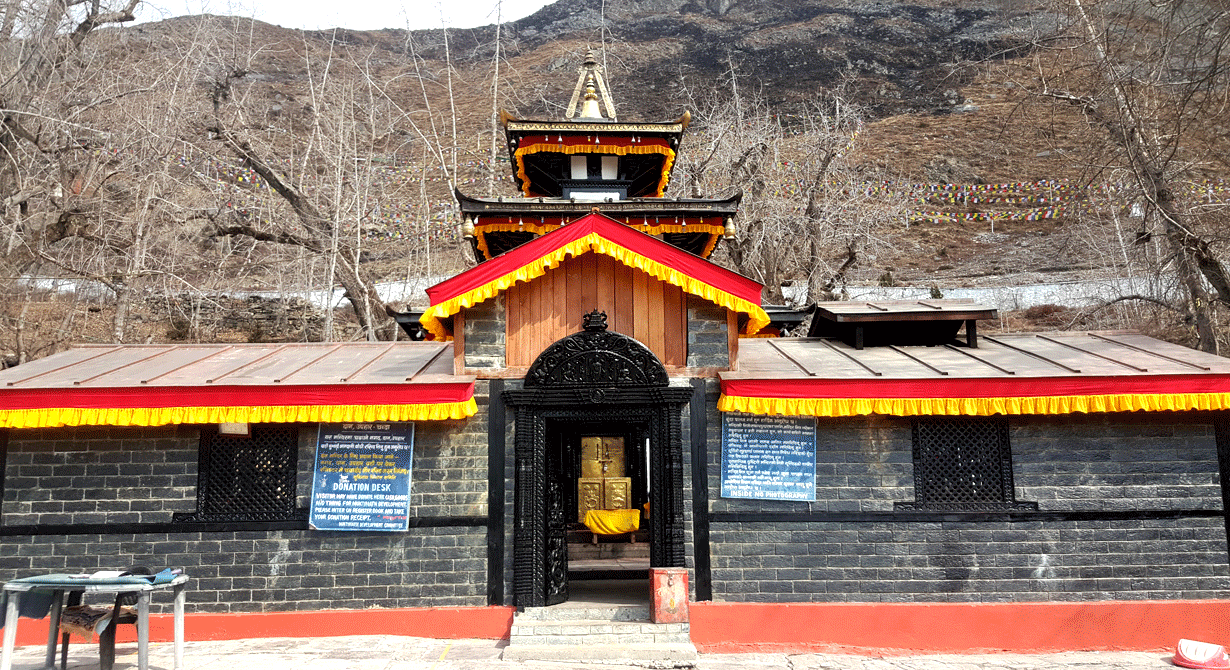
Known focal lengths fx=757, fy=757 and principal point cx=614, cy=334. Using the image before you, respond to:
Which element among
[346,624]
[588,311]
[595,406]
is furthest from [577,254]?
[346,624]

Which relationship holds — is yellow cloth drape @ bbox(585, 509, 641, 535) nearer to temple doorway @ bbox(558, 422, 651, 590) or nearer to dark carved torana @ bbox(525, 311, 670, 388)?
temple doorway @ bbox(558, 422, 651, 590)

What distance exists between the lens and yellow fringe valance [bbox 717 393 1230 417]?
8344 millimetres

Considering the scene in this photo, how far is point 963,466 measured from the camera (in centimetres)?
887

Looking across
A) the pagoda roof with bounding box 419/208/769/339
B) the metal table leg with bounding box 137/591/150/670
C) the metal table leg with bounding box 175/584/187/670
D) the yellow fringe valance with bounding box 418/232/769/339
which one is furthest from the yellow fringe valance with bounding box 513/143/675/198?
the metal table leg with bounding box 137/591/150/670

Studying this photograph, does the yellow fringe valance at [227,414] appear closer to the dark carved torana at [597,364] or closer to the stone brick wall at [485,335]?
the stone brick wall at [485,335]

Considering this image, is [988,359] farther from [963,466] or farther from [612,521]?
[612,521]

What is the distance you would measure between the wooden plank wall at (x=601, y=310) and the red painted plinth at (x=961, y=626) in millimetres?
3084

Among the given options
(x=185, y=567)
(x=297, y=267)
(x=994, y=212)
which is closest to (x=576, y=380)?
(x=185, y=567)

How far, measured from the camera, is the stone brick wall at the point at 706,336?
907cm

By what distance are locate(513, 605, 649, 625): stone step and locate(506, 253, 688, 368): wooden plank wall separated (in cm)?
288

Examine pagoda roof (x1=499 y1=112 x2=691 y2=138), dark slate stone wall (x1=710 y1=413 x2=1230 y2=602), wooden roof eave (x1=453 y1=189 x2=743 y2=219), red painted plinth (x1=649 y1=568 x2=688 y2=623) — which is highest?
pagoda roof (x1=499 y1=112 x2=691 y2=138)

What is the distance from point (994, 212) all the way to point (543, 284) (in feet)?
120

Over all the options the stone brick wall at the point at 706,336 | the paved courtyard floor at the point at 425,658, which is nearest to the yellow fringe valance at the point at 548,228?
the stone brick wall at the point at 706,336

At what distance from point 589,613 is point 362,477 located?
3077 millimetres
